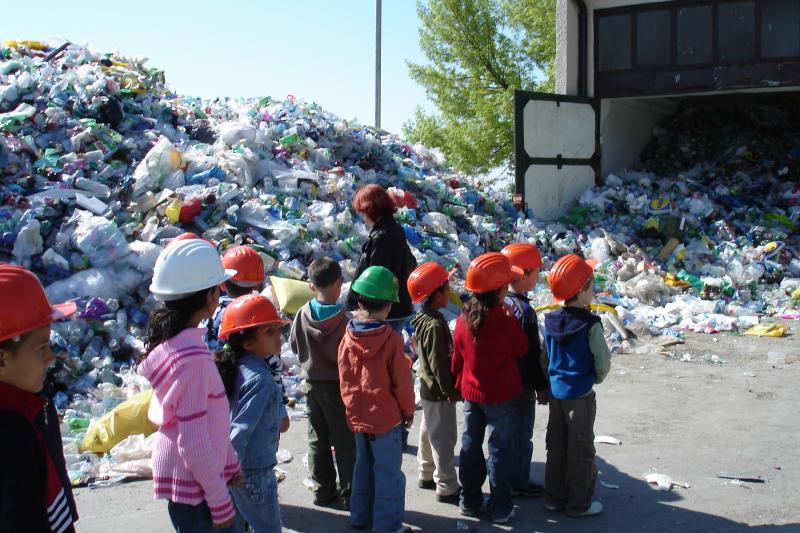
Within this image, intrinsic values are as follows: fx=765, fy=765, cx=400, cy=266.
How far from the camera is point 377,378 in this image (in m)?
3.63

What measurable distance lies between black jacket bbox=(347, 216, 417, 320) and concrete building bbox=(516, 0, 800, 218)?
822 centimetres

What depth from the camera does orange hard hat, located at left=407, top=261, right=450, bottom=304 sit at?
4.17 meters

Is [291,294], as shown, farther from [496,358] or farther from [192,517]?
[192,517]

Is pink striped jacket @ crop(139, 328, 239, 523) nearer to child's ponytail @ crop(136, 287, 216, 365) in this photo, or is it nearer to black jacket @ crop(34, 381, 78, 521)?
child's ponytail @ crop(136, 287, 216, 365)

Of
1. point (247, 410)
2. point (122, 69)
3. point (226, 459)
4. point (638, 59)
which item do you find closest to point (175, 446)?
point (226, 459)

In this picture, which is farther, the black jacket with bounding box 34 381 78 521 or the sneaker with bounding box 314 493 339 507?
the sneaker with bounding box 314 493 339 507

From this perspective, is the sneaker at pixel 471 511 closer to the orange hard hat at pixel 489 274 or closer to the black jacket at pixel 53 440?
the orange hard hat at pixel 489 274

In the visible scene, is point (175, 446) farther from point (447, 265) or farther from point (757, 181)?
point (757, 181)

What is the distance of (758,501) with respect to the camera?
13.4 ft

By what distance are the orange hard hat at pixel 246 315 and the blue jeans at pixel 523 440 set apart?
1663 millimetres

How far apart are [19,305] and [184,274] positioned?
771mm

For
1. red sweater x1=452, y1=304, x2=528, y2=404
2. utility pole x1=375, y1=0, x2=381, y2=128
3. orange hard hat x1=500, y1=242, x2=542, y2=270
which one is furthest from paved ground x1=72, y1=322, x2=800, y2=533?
utility pole x1=375, y1=0, x2=381, y2=128

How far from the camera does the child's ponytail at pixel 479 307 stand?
3.89 m

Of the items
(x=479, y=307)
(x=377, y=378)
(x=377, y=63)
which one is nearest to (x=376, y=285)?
(x=377, y=378)
